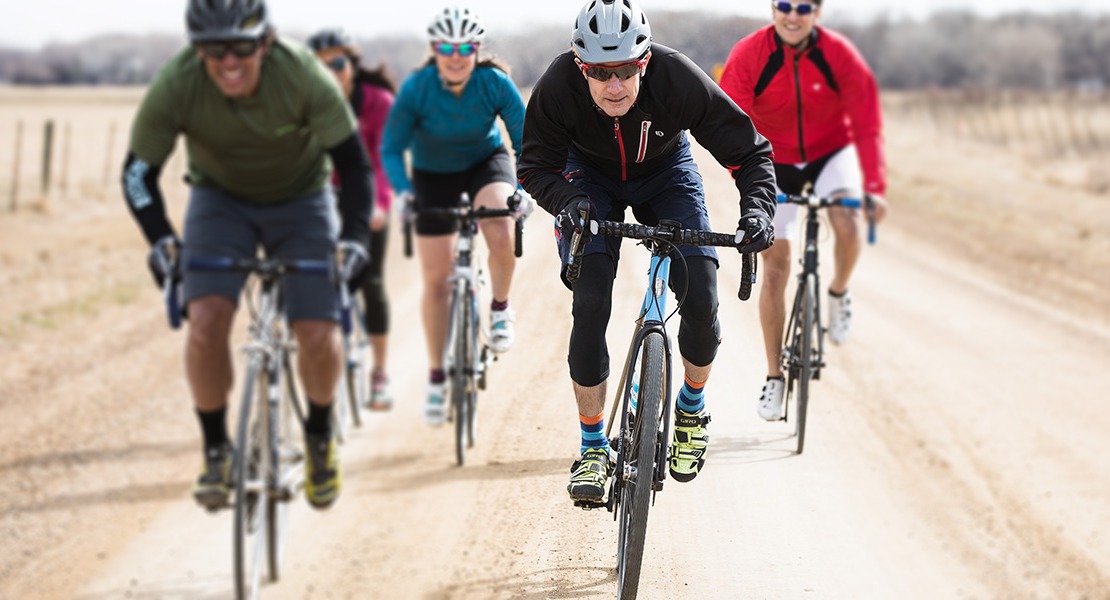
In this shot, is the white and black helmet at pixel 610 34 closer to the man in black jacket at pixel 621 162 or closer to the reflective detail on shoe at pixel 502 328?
the man in black jacket at pixel 621 162

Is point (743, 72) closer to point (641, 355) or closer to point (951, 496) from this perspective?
point (641, 355)

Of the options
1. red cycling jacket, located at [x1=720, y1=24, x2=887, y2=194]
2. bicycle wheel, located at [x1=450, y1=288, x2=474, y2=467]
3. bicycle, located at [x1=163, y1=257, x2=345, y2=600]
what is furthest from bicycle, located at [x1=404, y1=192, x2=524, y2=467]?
red cycling jacket, located at [x1=720, y1=24, x2=887, y2=194]

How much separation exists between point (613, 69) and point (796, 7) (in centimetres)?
222

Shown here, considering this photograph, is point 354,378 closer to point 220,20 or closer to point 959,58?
point 220,20

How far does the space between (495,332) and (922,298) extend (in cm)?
921

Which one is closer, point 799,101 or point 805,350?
point 799,101

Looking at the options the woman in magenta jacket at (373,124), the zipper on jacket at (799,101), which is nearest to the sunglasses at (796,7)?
the zipper on jacket at (799,101)

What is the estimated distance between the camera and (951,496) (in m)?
9.01

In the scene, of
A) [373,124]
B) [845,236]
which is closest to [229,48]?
[845,236]

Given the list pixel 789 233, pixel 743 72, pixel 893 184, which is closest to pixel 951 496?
pixel 789 233

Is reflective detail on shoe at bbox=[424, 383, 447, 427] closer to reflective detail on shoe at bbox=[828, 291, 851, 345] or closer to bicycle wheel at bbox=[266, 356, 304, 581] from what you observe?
bicycle wheel at bbox=[266, 356, 304, 581]

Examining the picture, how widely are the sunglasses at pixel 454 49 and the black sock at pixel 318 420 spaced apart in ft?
7.92

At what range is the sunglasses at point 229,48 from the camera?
211 inches

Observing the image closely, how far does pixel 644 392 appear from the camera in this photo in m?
4.90
